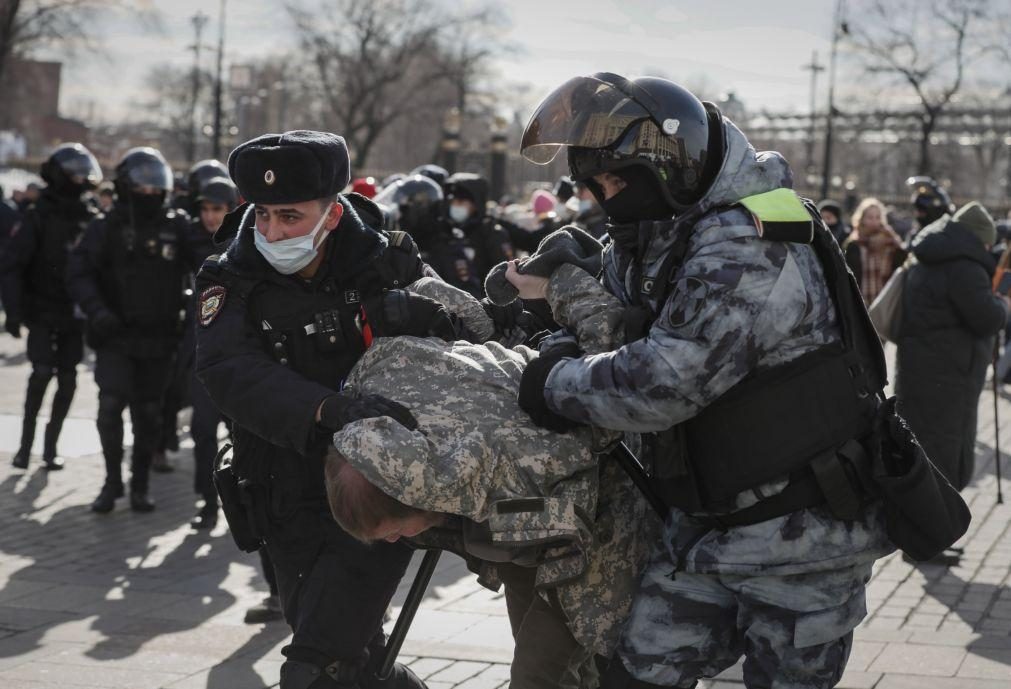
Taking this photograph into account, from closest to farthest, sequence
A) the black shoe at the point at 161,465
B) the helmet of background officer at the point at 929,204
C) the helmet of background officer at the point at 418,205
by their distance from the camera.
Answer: the helmet of background officer at the point at 418,205
the helmet of background officer at the point at 929,204
the black shoe at the point at 161,465

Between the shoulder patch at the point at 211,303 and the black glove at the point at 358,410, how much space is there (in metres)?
0.46

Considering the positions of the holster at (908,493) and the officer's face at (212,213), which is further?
the officer's face at (212,213)

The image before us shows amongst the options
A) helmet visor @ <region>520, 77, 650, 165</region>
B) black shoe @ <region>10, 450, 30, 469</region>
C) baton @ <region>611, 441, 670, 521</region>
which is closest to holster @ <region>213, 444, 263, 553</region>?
baton @ <region>611, 441, 670, 521</region>

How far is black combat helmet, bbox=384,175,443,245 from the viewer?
8562 mm

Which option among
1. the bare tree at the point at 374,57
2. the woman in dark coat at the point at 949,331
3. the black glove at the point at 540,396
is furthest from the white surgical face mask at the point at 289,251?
the bare tree at the point at 374,57

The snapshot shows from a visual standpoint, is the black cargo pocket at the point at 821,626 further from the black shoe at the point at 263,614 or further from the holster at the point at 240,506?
the black shoe at the point at 263,614

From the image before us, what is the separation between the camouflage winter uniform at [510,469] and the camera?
2965 mm

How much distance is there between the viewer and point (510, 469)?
2.99 meters

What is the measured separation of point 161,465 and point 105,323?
196cm

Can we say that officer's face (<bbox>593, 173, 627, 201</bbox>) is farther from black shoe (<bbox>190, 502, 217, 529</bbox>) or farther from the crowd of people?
black shoe (<bbox>190, 502, 217, 529</bbox>)

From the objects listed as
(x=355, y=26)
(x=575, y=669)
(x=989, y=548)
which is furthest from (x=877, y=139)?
(x=575, y=669)

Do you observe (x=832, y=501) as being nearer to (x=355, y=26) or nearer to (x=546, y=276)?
(x=546, y=276)

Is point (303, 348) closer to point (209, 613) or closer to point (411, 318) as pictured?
point (411, 318)

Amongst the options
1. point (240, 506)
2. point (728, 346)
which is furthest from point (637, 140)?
point (240, 506)
